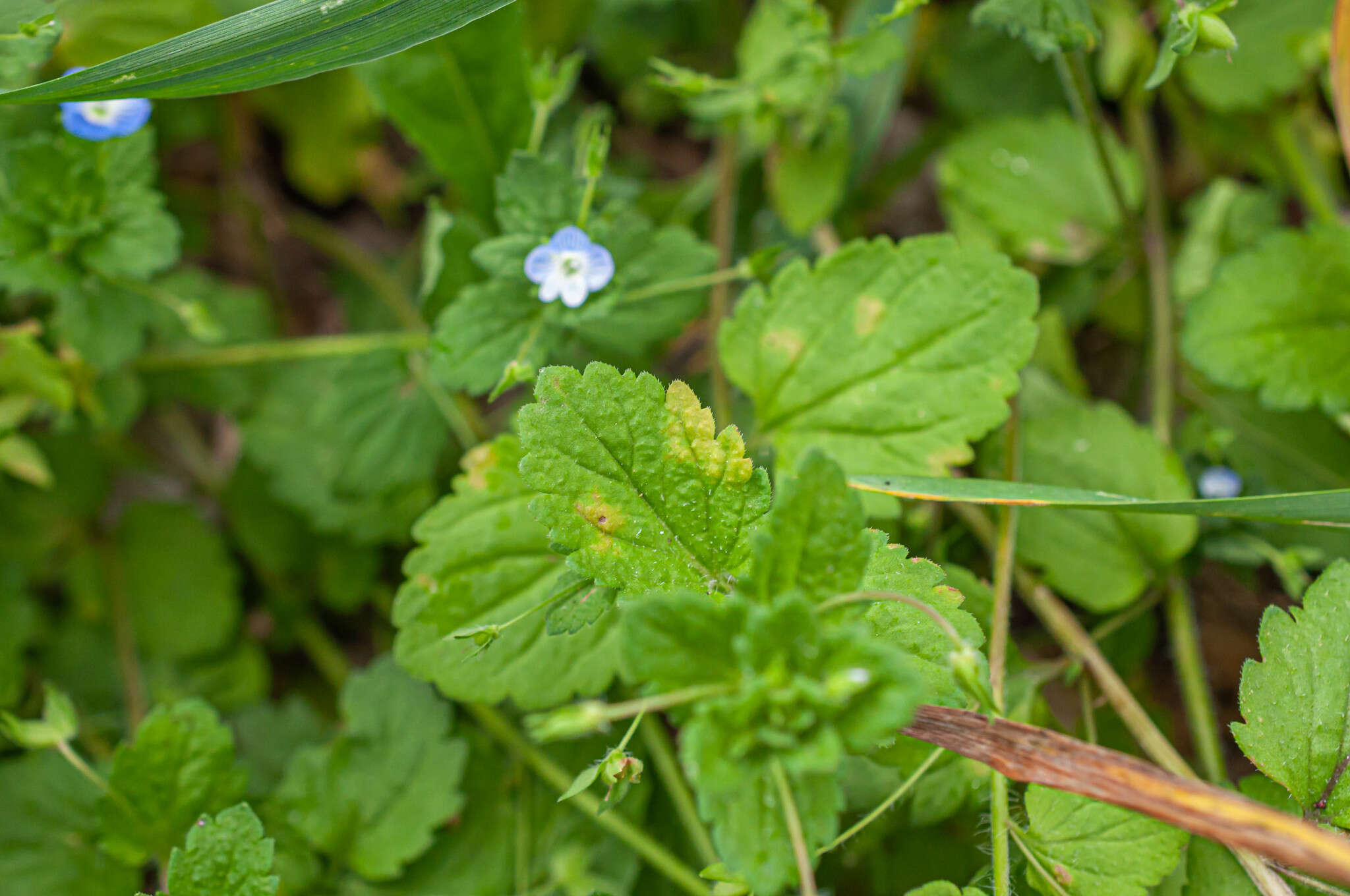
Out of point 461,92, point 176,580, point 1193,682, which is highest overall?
point 461,92

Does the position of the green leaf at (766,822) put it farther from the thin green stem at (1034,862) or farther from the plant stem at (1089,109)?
the plant stem at (1089,109)

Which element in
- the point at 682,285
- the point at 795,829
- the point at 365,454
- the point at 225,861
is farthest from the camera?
the point at 365,454

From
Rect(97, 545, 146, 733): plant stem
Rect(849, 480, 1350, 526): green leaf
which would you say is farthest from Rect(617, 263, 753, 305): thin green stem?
Rect(97, 545, 146, 733): plant stem

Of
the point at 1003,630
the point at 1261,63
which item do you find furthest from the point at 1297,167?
the point at 1003,630

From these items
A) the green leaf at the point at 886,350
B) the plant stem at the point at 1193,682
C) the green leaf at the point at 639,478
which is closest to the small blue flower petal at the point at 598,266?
the green leaf at the point at 886,350

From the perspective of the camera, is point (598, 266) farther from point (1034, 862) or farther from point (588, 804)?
point (1034, 862)

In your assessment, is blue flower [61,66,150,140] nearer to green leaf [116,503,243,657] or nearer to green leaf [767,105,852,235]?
green leaf [116,503,243,657]
